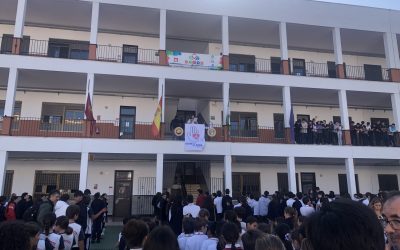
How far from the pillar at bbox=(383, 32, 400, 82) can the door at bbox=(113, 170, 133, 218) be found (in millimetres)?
16114

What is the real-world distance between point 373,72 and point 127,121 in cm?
1634

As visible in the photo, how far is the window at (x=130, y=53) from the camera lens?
19.9 meters

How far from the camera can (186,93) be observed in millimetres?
19938

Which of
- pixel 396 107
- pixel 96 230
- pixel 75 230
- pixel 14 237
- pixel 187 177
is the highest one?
pixel 396 107

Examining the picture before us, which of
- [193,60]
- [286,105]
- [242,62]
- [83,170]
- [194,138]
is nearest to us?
[83,170]

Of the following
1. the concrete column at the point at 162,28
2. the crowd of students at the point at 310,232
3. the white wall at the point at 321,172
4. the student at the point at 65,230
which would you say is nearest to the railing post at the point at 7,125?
the concrete column at the point at 162,28

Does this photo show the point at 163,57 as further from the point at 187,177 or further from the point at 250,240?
the point at 250,240

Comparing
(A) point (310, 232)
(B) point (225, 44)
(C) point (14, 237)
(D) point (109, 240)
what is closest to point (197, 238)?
(C) point (14, 237)

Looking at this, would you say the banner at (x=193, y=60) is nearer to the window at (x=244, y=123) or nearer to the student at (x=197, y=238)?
the window at (x=244, y=123)

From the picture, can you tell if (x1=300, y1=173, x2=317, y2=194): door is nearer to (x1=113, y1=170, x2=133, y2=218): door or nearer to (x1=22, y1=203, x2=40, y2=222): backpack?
(x1=113, y1=170, x2=133, y2=218): door

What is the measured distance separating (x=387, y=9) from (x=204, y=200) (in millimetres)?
16717

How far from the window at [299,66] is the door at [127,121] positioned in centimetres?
1050

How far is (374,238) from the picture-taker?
161 cm

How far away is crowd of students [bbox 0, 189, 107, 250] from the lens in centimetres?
239
